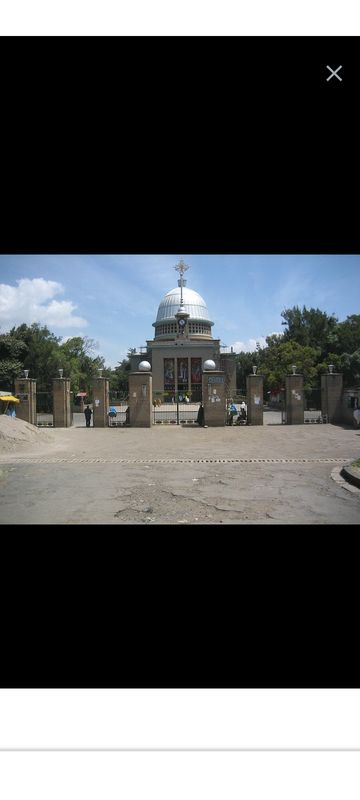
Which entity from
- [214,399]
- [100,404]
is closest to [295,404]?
[214,399]

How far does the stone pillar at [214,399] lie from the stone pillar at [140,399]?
2432mm

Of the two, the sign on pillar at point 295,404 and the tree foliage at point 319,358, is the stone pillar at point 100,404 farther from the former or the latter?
the tree foliage at point 319,358

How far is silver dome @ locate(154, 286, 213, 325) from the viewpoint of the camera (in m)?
55.2

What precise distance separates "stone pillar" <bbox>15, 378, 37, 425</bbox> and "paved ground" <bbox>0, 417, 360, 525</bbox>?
6099 millimetres

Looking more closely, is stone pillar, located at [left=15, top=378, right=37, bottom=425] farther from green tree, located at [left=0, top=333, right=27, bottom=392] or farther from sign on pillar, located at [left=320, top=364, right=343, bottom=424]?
sign on pillar, located at [left=320, top=364, right=343, bottom=424]

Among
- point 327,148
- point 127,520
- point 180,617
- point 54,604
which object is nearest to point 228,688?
point 180,617

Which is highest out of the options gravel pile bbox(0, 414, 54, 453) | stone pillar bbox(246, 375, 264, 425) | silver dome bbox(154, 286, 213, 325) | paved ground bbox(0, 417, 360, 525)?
silver dome bbox(154, 286, 213, 325)


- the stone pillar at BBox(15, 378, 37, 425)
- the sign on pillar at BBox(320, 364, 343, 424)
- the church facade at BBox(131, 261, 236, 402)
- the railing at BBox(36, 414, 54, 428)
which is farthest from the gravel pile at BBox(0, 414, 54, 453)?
the church facade at BBox(131, 261, 236, 402)

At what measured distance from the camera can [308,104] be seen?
2.73 meters

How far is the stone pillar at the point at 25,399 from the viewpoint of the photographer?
19.5 meters

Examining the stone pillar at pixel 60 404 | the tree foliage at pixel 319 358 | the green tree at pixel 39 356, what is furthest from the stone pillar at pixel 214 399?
the green tree at pixel 39 356

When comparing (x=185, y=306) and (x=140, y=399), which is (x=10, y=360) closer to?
(x=140, y=399)

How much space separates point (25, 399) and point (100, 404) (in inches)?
129

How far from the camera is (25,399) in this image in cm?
1955
